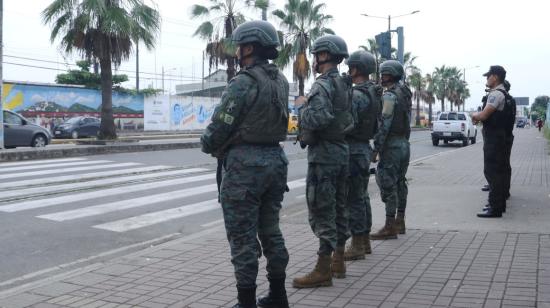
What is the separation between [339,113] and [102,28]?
18783 millimetres

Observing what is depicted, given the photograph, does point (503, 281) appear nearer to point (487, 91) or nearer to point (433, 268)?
point (433, 268)

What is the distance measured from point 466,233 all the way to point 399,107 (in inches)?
67.1

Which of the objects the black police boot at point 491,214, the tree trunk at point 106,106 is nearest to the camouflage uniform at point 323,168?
the black police boot at point 491,214

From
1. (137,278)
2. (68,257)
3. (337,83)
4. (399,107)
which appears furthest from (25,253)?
(399,107)

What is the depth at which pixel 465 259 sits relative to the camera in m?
5.61

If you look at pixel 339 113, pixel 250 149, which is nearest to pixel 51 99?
pixel 339 113

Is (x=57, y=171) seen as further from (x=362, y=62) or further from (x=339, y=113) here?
(x=339, y=113)

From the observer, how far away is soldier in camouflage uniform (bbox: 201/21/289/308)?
3.89m

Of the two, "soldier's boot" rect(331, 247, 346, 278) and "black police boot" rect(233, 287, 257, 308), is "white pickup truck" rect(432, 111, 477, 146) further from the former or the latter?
"black police boot" rect(233, 287, 257, 308)

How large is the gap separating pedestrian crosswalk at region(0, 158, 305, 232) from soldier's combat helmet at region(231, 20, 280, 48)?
436 centimetres

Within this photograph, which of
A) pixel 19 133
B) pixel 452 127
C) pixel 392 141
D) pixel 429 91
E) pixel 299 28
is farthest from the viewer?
pixel 429 91

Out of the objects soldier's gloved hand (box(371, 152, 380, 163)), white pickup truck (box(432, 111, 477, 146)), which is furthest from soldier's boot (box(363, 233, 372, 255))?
white pickup truck (box(432, 111, 477, 146))

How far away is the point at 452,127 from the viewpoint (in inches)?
1166

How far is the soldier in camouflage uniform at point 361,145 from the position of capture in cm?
552
